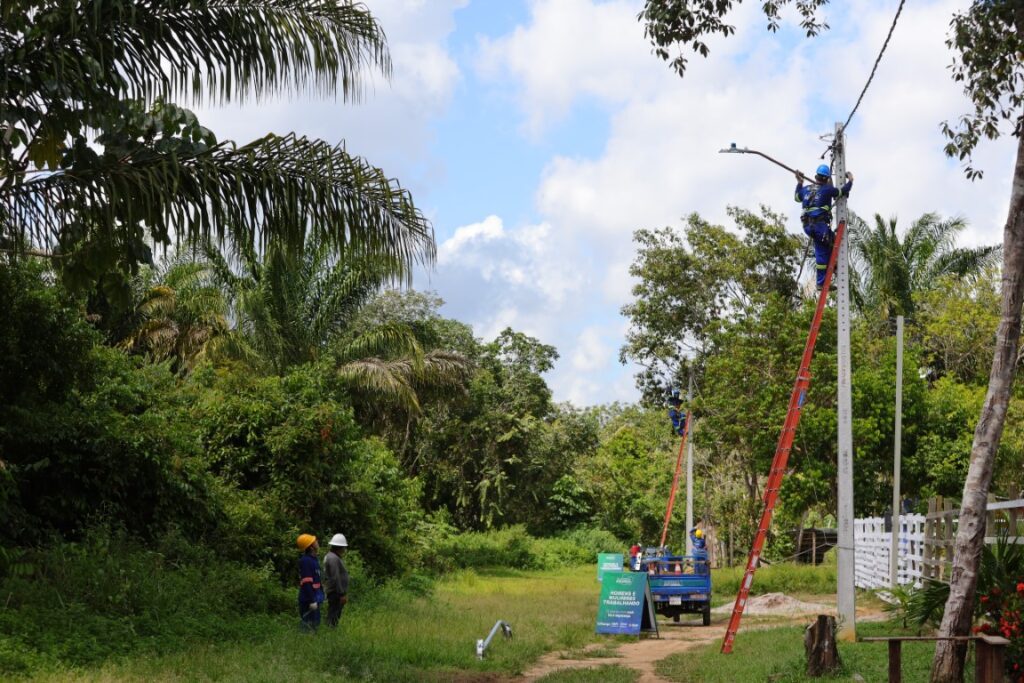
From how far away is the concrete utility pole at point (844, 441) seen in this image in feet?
55.4

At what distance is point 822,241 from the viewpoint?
58.8ft

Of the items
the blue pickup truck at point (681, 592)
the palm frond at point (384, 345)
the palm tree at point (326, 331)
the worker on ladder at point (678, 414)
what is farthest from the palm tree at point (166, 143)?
the worker on ladder at point (678, 414)

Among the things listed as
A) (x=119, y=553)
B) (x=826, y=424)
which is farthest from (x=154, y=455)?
(x=826, y=424)

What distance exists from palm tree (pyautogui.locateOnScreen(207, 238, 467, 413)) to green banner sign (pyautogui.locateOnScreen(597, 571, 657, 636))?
11.8 m

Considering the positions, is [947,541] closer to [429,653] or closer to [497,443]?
[429,653]

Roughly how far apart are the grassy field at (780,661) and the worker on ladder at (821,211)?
5.37 metres

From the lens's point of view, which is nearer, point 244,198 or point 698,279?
point 244,198

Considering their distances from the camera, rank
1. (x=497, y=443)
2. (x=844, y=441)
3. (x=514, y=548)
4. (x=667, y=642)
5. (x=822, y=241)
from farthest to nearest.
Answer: (x=497, y=443), (x=514, y=548), (x=667, y=642), (x=822, y=241), (x=844, y=441)

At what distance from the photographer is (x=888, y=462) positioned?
34.2m

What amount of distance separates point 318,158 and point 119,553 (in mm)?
7133

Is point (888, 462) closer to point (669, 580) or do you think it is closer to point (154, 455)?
point (669, 580)

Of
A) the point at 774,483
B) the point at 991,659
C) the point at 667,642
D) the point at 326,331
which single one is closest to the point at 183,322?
the point at 326,331

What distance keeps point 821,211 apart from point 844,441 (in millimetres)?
3491

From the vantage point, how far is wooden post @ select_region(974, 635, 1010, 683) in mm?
9344
